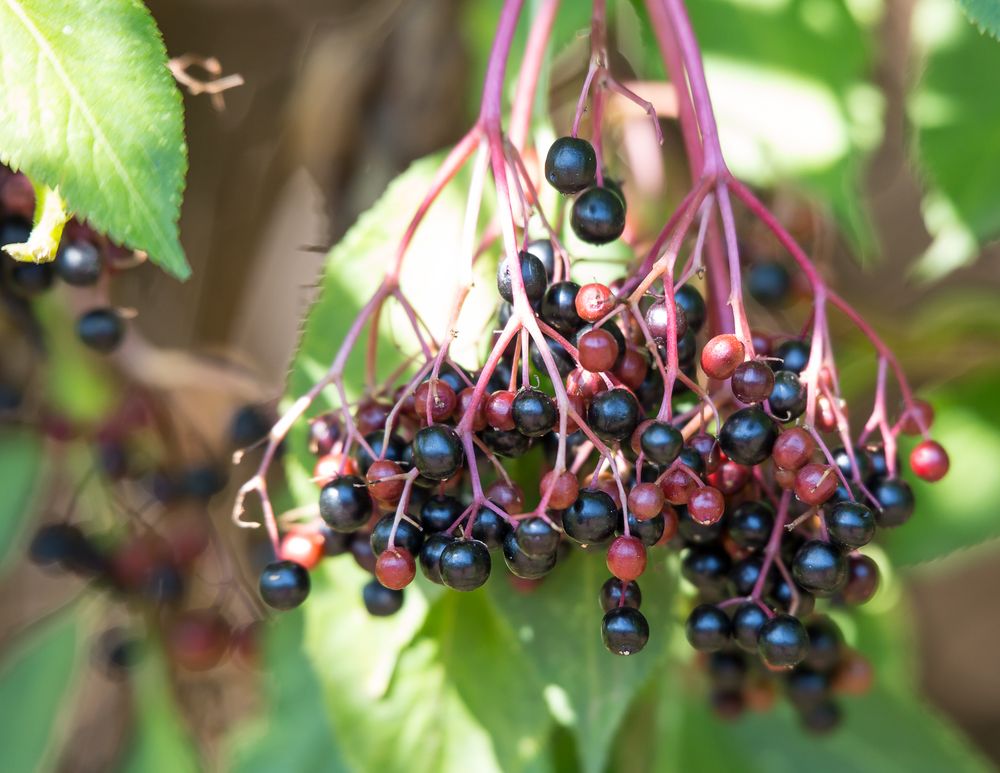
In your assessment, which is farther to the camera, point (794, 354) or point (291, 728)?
point (291, 728)

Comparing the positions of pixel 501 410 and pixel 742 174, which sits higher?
pixel 742 174

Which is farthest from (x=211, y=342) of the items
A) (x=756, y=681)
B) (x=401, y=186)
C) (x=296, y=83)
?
(x=756, y=681)

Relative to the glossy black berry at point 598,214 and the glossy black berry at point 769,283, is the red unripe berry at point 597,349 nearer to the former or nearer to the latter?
the glossy black berry at point 598,214

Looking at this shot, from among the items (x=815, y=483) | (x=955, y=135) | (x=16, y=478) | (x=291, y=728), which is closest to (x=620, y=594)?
(x=815, y=483)

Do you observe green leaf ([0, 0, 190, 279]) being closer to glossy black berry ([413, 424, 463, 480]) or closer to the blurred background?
glossy black berry ([413, 424, 463, 480])

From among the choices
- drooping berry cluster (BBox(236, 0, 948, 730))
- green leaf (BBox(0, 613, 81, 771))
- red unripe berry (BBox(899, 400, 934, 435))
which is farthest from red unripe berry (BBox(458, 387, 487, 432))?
green leaf (BBox(0, 613, 81, 771))

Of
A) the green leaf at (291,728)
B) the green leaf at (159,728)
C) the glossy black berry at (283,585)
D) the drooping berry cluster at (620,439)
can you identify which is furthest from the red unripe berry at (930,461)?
the green leaf at (159,728)

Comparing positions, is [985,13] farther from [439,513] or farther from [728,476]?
[439,513]
